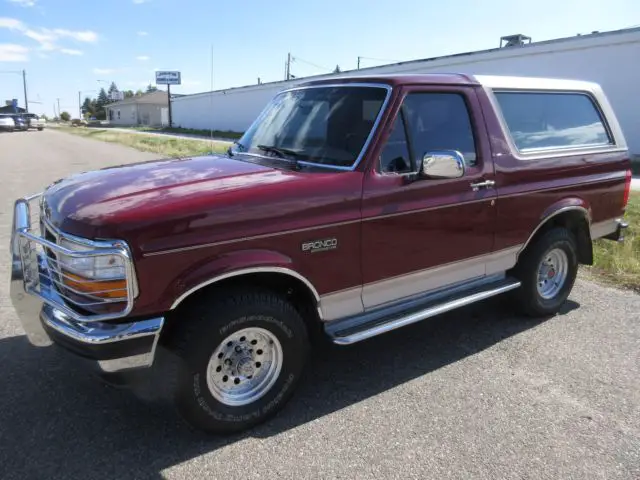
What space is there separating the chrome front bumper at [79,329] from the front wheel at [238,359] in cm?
23

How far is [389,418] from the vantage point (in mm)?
3225

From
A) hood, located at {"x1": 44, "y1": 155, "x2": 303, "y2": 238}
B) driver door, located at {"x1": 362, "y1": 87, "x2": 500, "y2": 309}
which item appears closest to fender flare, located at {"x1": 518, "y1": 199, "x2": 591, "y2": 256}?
driver door, located at {"x1": 362, "y1": 87, "x2": 500, "y2": 309}

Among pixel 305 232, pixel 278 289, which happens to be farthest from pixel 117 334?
pixel 305 232

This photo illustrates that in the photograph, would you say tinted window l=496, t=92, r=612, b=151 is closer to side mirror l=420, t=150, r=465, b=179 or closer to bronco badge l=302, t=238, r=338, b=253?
side mirror l=420, t=150, r=465, b=179

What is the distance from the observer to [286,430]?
3.11 m

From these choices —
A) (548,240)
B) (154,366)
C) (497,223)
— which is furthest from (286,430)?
(548,240)

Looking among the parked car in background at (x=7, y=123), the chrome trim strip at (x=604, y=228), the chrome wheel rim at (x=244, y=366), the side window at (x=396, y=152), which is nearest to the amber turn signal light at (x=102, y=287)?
the chrome wheel rim at (x=244, y=366)

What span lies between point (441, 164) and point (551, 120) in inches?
75.7

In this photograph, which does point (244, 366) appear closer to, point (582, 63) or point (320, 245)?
point (320, 245)

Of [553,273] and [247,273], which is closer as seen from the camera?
[247,273]

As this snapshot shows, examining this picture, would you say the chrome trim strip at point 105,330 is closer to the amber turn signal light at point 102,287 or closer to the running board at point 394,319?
the amber turn signal light at point 102,287

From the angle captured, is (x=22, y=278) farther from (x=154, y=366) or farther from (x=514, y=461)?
(x=514, y=461)

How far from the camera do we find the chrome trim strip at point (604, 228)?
5.04 metres

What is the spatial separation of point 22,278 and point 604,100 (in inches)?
212
